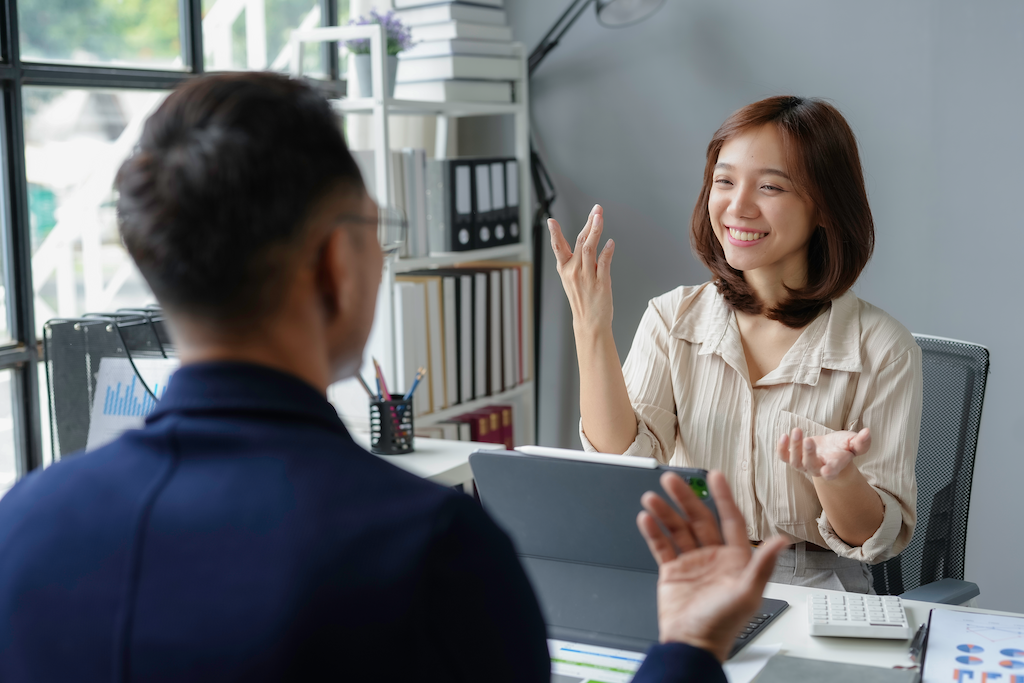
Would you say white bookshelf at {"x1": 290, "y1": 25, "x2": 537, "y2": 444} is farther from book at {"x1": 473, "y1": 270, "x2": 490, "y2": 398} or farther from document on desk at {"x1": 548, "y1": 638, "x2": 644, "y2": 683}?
document on desk at {"x1": 548, "y1": 638, "x2": 644, "y2": 683}

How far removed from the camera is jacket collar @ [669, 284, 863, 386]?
66.2 inches

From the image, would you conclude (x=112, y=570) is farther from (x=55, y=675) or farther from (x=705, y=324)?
(x=705, y=324)

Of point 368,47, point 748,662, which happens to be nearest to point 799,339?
point 748,662

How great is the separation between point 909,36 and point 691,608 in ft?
7.84

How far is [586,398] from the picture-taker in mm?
1724

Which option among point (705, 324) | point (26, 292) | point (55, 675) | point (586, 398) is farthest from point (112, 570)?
point (26, 292)

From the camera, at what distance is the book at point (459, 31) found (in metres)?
2.79

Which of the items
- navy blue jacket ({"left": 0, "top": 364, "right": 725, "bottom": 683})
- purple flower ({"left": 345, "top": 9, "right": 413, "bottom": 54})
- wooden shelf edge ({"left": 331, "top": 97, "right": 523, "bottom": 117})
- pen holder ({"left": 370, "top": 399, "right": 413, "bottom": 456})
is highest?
purple flower ({"left": 345, "top": 9, "right": 413, "bottom": 54})

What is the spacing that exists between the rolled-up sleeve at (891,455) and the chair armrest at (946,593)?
9 cm

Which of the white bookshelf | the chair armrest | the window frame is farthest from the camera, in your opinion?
the white bookshelf

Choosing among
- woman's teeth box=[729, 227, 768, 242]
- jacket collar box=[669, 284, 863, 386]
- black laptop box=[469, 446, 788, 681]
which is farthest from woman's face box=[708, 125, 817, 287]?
black laptop box=[469, 446, 788, 681]

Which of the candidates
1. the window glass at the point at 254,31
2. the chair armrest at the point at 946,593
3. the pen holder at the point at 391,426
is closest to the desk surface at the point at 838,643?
the chair armrest at the point at 946,593

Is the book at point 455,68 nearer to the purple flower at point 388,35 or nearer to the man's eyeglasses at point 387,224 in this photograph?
the purple flower at point 388,35

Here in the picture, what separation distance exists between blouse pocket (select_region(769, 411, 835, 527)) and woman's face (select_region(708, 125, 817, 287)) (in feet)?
1.04
